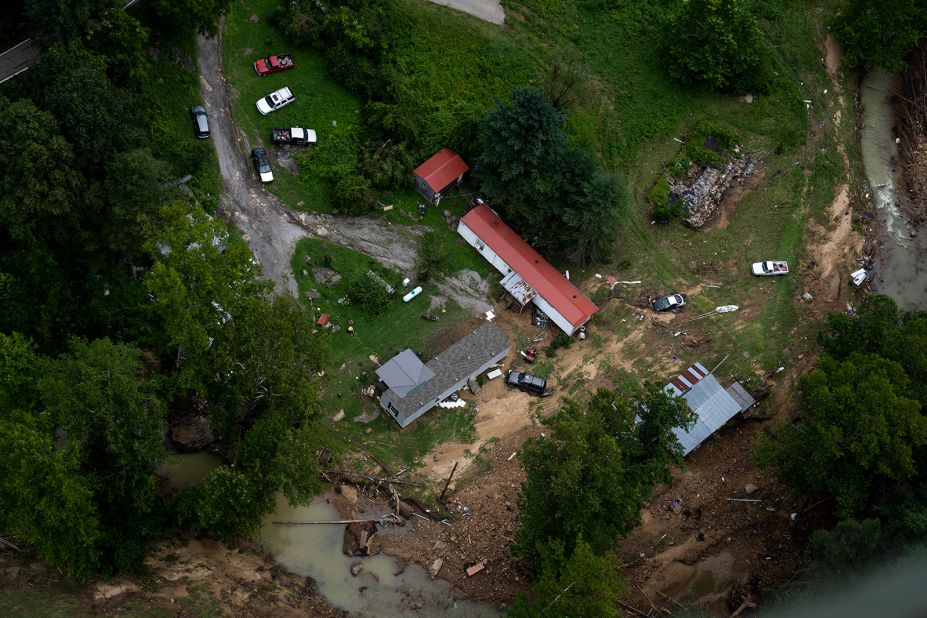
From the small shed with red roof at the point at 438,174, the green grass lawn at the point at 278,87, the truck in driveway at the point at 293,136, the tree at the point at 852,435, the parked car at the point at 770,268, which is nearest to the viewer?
the tree at the point at 852,435

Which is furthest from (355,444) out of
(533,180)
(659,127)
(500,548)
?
(659,127)

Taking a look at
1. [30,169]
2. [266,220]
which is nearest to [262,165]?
[266,220]

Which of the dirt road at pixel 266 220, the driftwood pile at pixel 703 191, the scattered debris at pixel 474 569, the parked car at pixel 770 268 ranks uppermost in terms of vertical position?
the dirt road at pixel 266 220

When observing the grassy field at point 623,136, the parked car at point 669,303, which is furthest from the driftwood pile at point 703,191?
the parked car at point 669,303

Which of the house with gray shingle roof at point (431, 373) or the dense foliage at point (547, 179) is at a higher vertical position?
the dense foliage at point (547, 179)

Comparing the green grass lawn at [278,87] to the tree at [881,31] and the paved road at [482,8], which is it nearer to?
the paved road at [482,8]

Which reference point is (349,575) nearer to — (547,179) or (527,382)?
(527,382)

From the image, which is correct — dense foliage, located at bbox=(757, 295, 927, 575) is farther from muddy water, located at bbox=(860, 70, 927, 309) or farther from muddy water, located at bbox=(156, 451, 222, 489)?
muddy water, located at bbox=(156, 451, 222, 489)
